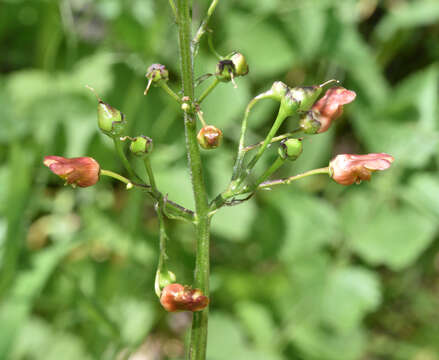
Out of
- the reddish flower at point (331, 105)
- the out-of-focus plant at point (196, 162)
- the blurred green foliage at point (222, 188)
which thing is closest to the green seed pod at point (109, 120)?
the out-of-focus plant at point (196, 162)

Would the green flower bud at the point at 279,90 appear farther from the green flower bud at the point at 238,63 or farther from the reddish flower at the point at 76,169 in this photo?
the reddish flower at the point at 76,169

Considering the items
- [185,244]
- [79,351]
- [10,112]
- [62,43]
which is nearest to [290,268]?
[185,244]

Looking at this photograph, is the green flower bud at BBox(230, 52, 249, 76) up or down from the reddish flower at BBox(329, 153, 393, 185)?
up

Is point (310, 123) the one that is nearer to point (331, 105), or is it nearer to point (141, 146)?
point (331, 105)

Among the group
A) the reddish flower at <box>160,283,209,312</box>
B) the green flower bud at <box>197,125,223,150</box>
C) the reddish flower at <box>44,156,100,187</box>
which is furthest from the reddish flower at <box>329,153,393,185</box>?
the reddish flower at <box>44,156,100,187</box>

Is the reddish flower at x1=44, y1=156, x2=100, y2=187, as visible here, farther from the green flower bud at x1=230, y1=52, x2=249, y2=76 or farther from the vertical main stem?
the green flower bud at x1=230, y1=52, x2=249, y2=76

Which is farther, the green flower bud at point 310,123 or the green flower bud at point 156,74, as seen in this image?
the green flower bud at point 310,123

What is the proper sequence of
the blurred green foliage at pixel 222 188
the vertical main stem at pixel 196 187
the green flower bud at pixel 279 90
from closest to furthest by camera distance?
the vertical main stem at pixel 196 187, the green flower bud at pixel 279 90, the blurred green foliage at pixel 222 188

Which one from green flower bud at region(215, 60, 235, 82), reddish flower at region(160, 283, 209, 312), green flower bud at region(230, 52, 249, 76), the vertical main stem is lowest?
reddish flower at region(160, 283, 209, 312)
